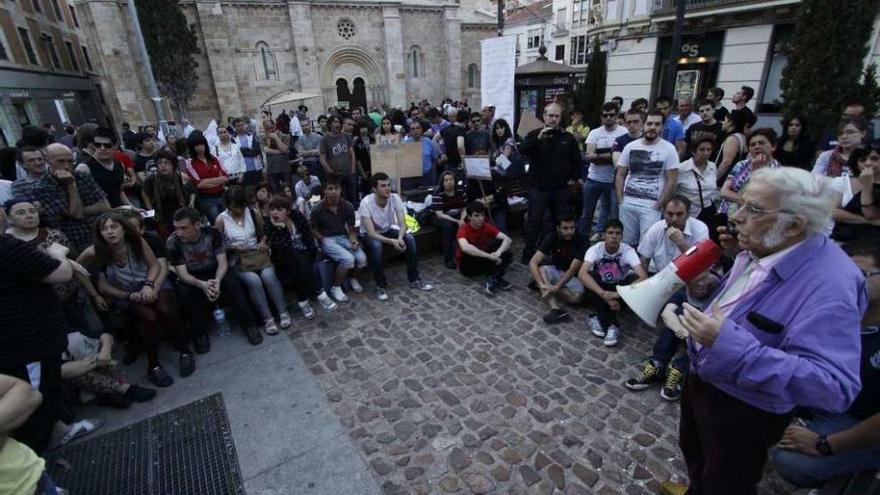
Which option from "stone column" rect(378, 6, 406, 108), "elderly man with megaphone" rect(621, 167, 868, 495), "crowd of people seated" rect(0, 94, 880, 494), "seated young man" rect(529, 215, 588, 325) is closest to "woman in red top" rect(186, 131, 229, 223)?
"crowd of people seated" rect(0, 94, 880, 494)

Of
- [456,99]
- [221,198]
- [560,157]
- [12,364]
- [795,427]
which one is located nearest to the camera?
[795,427]

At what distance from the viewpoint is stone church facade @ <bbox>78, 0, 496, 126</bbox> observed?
70.1 ft

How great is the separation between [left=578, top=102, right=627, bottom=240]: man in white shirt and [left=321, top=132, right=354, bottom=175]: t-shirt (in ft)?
13.8

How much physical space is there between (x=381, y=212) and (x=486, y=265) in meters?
1.68

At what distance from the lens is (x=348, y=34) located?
25438mm

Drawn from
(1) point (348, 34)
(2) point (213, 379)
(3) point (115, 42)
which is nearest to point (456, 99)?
(1) point (348, 34)

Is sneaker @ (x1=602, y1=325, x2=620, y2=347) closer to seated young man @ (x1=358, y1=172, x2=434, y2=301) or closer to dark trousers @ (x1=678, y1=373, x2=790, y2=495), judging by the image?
dark trousers @ (x1=678, y1=373, x2=790, y2=495)

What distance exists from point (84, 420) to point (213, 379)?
38.7 inches

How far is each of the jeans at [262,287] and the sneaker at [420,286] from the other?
1741 millimetres

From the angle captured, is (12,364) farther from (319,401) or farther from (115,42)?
(115,42)

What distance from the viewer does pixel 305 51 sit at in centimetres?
2422

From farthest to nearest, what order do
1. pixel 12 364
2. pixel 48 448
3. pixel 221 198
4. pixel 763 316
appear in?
pixel 221 198
pixel 48 448
pixel 12 364
pixel 763 316

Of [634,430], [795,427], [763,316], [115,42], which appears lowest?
[634,430]

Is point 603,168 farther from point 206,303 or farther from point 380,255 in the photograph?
point 206,303
